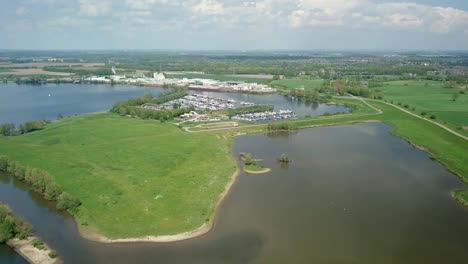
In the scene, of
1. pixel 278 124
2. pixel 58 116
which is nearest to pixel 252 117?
pixel 278 124

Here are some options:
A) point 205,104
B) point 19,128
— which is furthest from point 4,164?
point 205,104

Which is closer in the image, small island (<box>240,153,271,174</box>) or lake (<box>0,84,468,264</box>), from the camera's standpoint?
lake (<box>0,84,468,264</box>)

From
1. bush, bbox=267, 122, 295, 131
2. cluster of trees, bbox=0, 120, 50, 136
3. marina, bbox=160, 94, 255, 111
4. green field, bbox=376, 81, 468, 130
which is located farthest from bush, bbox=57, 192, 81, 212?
green field, bbox=376, 81, 468, 130

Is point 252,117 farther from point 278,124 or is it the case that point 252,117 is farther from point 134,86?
point 134,86

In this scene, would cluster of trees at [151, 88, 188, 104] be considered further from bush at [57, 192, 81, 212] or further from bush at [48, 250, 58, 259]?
bush at [48, 250, 58, 259]

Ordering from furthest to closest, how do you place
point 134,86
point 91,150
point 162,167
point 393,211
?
point 134,86 < point 91,150 < point 162,167 < point 393,211

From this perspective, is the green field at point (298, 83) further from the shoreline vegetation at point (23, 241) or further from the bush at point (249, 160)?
the shoreline vegetation at point (23, 241)
